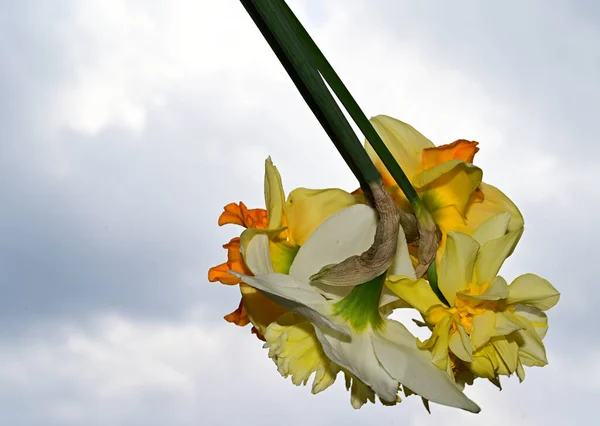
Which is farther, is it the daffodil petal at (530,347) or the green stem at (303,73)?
the daffodil petal at (530,347)

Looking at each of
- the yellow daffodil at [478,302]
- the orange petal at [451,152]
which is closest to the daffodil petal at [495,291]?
the yellow daffodil at [478,302]

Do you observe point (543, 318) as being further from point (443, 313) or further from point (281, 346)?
point (281, 346)

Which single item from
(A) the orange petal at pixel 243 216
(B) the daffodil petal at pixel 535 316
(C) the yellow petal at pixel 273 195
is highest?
(A) the orange petal at pixel 243 216

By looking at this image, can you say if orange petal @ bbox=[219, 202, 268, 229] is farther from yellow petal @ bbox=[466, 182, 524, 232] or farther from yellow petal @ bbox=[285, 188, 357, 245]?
yellow petal @ bbox=[466, 182, 524, 232]

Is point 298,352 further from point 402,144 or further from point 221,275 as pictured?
point 402,144

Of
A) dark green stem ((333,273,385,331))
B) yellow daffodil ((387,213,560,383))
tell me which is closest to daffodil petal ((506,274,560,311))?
yellow daffodil ((387,213,560,383))

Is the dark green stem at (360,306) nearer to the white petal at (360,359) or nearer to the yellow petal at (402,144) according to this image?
the white petal at (360,359)

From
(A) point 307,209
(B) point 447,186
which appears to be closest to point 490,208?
(B) point 447,186
